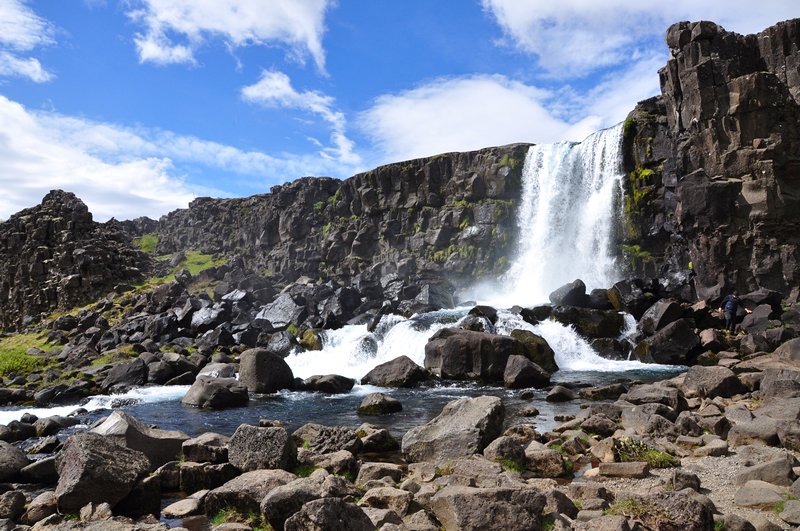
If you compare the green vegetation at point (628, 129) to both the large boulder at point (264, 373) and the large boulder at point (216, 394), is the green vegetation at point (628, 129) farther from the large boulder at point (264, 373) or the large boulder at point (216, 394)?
the large boulder at point (216, 394)

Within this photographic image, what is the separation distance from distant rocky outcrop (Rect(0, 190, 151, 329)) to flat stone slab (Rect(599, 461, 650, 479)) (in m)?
62.8

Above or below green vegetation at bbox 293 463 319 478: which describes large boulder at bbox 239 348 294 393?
above

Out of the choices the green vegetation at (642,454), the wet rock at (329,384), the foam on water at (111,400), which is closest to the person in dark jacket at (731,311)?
the wet rock at (329,384)

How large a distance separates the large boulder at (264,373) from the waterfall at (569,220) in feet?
103

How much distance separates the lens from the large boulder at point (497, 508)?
7.65 meters

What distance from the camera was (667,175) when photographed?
2063 inches

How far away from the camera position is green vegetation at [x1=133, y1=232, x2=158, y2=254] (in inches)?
5999

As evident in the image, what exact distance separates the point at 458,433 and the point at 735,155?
1531 inches

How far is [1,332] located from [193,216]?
277ft

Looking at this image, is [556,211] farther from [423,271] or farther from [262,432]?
[262,432]

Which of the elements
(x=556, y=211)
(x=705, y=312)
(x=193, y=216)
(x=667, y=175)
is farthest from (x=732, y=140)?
(x=193, y=216)

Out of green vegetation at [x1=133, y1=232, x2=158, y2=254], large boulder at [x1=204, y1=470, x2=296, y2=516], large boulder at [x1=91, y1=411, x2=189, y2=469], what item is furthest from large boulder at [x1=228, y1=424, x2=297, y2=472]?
green vegetation at [x1=133, y1=232, x2=158, y2=254]

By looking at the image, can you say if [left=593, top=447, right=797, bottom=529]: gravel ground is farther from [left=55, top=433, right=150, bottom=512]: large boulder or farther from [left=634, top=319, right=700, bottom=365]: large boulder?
[left=634, top=319, right=700, bottom=365]: large boulder

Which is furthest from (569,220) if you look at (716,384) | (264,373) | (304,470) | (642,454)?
(304,470)
